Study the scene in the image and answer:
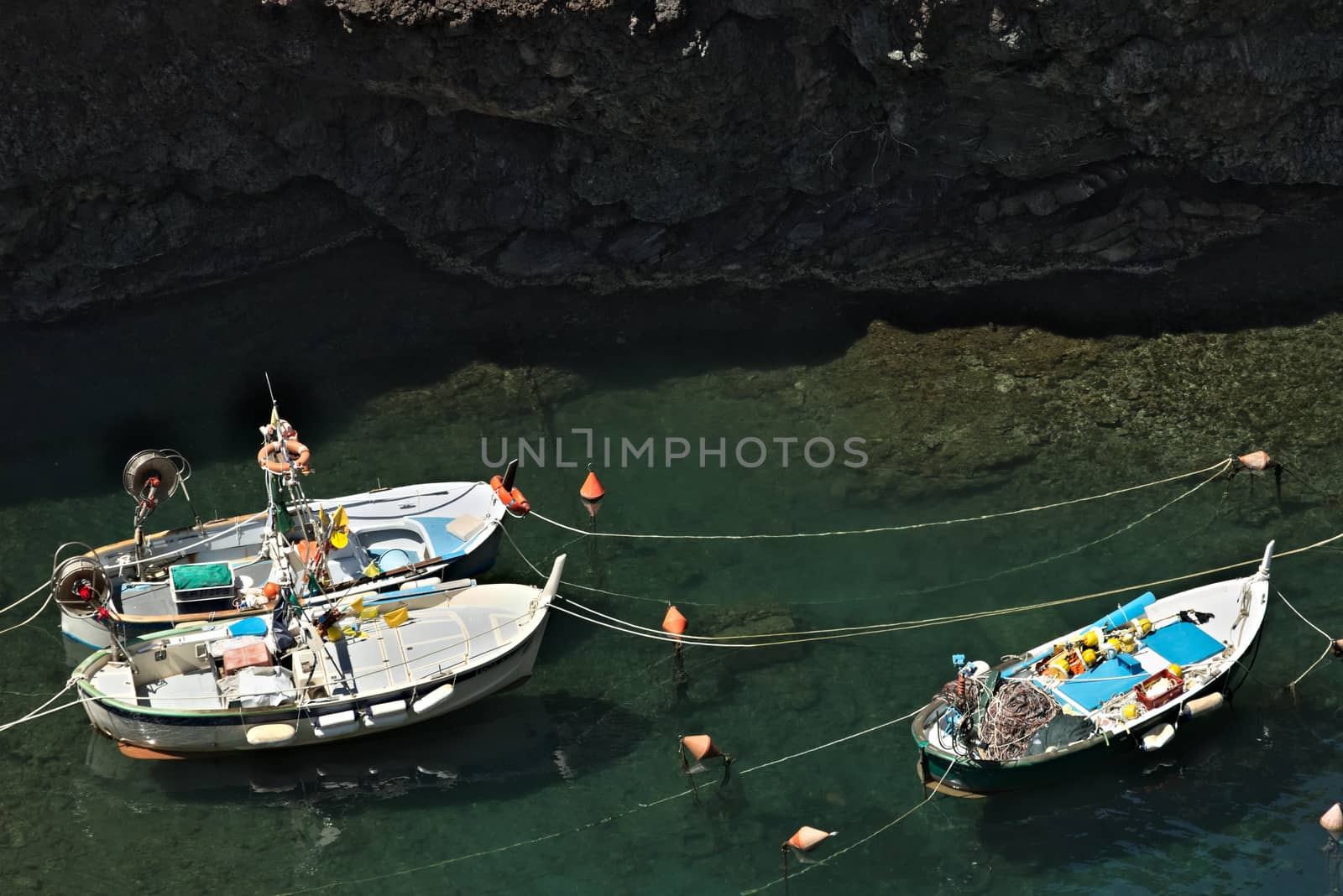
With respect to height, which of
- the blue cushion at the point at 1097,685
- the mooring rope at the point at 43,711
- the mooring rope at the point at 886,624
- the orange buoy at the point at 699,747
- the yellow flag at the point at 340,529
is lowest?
the orange buoy at the point at 699,747

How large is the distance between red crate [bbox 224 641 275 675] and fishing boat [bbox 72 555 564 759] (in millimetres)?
17

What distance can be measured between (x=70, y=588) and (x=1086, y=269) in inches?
1040

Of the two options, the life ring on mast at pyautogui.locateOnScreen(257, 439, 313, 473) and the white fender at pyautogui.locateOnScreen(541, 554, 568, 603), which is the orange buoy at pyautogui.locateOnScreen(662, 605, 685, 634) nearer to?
the white fender at pyautogui.locateOnScreen(541, 554, 568, 603)

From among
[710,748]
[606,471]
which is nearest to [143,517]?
[606,471]

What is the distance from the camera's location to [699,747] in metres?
30.8

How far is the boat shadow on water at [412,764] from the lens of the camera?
31.5m

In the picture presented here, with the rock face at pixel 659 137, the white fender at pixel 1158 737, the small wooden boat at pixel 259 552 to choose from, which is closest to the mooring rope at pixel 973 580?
the small wooden boat at pixel 259 552

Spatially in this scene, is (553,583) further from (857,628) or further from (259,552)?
(259,552)

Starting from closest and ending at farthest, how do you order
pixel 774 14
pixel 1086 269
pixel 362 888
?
pixel 362 888, pixel 774 14, pixel 1086 269

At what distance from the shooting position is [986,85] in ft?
129

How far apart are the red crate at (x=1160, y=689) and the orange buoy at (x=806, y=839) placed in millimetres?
6682

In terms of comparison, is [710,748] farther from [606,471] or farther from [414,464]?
[414,464]

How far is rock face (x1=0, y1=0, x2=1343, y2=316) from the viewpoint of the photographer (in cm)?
3819

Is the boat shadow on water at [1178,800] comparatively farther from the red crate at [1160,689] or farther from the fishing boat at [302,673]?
the fishing boat at [302,673]
